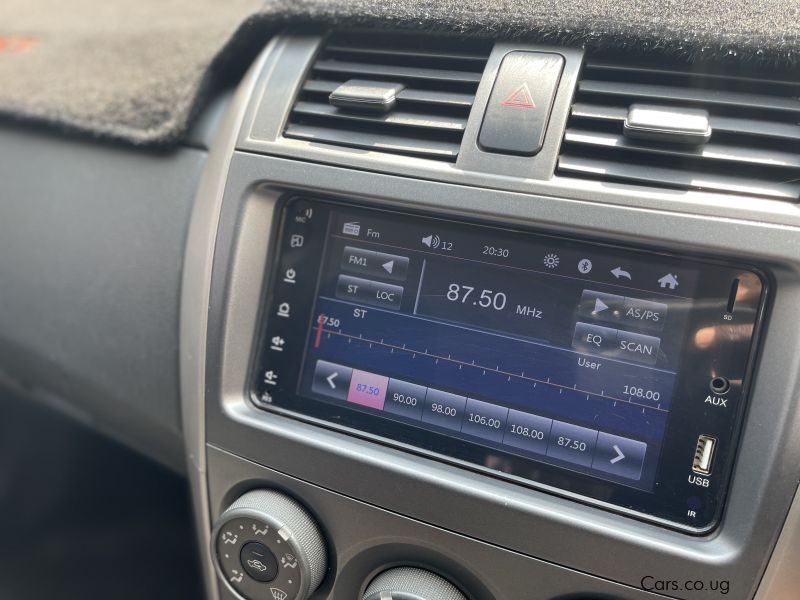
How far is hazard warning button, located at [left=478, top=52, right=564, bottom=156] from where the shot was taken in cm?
65

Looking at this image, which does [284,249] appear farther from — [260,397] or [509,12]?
[509,12]

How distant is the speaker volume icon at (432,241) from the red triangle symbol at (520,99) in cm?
14

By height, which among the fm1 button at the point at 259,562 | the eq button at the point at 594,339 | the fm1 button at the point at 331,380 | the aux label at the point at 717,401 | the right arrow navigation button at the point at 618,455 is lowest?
the fm1 button at the point at 259,562

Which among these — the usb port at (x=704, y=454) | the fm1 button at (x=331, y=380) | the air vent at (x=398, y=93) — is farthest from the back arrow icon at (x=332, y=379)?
the usb port at (x=704, y=454)

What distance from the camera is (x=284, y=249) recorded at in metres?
0.76

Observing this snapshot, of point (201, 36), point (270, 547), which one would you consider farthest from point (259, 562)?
point (201, 36)

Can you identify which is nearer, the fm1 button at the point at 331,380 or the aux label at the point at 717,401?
the aux label at the point at 717,401

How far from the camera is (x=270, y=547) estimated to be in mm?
728

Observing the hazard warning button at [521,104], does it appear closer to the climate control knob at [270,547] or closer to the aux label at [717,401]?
the aux label at [717,401]

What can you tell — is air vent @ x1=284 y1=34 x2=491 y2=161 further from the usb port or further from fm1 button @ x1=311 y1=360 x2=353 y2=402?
the usb port

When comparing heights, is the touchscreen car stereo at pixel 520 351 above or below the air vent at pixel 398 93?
below

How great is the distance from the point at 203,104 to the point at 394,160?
33cm

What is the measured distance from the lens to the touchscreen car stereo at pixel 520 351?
2.04ft

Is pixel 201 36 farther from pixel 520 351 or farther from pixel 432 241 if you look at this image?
pixel 520 351
